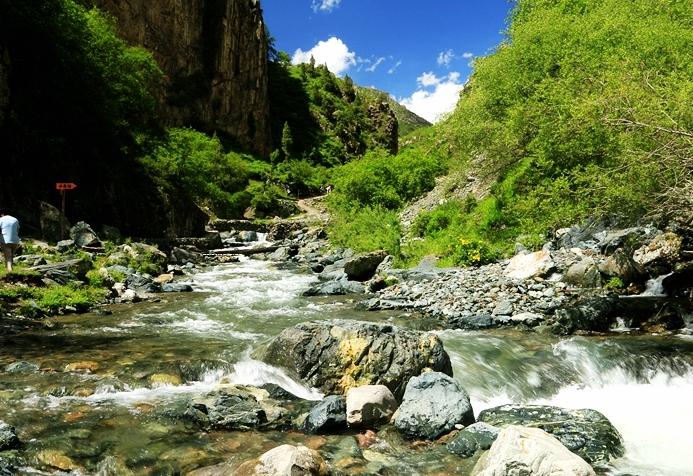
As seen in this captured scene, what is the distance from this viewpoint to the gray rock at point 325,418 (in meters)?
6.06

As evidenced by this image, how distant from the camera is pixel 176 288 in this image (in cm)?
1694

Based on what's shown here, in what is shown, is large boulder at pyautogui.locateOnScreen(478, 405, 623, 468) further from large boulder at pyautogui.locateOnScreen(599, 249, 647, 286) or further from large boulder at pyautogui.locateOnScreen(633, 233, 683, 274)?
large boulder at pyautogui.locateOnScreen(633, 233, 683, 274)

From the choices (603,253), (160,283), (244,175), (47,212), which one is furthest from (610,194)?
(244,175)

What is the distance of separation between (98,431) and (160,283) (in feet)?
40.9

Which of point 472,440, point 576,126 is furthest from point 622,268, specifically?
point 472,440

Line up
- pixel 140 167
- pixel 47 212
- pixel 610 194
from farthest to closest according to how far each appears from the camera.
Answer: pixel 140 167 → pixel 47 212 → pixel 610 194

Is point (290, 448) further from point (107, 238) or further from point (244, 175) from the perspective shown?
point (244, 175)

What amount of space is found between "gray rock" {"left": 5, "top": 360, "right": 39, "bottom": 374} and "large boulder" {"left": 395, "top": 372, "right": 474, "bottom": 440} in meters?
5.92

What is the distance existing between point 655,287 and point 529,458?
11.4 m

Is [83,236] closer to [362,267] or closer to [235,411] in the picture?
[362,267]

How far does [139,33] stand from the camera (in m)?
65.9

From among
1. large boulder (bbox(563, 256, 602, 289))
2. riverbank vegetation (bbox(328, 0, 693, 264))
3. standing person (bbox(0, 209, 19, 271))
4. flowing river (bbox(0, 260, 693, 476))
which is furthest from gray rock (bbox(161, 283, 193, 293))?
large boulder (bbox(563, 256, 602, 289))

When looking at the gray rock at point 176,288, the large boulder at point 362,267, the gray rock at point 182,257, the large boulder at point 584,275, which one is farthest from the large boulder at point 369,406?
the gray rock at point 182,257

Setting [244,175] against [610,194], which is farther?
[244,175]
